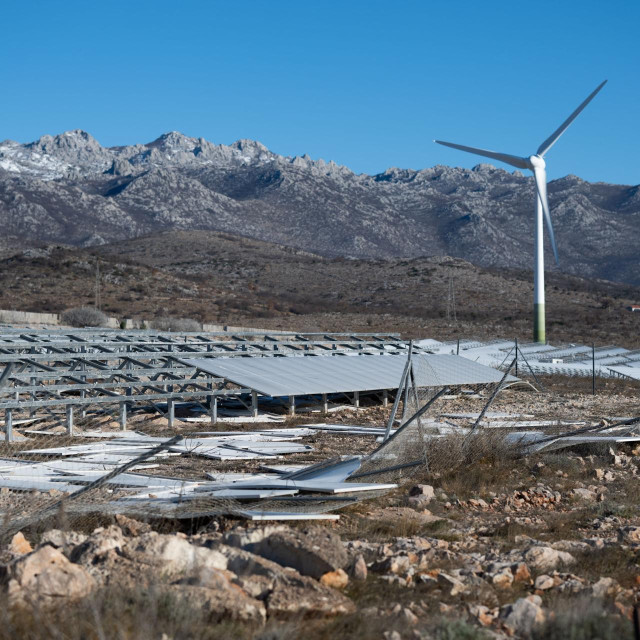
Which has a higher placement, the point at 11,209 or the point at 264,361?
the point at 11,209

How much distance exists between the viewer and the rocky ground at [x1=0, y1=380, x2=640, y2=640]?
532 centimetres

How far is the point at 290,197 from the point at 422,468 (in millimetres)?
159734

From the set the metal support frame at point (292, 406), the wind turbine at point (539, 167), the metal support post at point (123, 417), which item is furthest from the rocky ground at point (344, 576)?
the wind turbine at point (539, 167)

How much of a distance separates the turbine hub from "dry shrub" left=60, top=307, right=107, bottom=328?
23.7 metres

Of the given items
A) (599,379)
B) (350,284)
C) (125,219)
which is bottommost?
(599,379)

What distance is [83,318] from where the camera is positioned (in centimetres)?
4738

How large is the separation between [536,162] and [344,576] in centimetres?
3965

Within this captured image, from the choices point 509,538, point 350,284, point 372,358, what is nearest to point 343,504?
point 509,538

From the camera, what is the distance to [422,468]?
11.9 m

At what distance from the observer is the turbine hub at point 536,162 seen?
4340 centimetres

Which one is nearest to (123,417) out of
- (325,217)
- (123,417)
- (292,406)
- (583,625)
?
(123,417)

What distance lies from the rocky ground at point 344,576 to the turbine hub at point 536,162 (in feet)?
116

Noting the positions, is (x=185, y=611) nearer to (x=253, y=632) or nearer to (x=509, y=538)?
(x=253, y=632)

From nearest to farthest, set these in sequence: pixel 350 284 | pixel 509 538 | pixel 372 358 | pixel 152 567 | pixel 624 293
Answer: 1. pixel 152 567
2. pixel 509 538
3. pixel 372 358
4. pixel 350 284
5. pixel 624 293
